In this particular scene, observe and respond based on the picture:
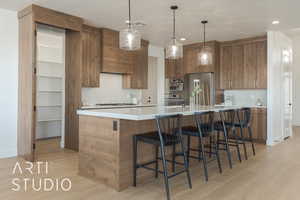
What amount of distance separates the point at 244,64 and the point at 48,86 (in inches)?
209

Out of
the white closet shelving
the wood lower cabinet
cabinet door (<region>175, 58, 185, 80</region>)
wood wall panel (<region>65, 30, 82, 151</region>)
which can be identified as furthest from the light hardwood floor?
cabinet door (<region>175, 58, 185, 80</region>)

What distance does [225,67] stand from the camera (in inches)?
255

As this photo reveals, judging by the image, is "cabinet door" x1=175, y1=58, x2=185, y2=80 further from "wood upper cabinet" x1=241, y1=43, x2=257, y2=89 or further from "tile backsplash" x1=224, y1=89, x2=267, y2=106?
"wood upper cabinet" x1=241, y1=43, x2=257, y2=89

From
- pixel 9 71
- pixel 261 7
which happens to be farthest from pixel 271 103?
pixel 9 71

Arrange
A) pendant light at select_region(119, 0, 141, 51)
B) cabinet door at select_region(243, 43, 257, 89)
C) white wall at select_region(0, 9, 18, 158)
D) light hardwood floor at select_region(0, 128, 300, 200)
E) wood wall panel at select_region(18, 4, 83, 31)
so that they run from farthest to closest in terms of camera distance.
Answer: cabinet door at select_region(243, 43, 257, 89) → white wall at select_region(0, 9, 18, 158) → wood wall panel at select_region(18, 4, 83, 31) → pendant light at select_region(119, 0, 141, 51) → light hardwood floor at select_region(0, 128, 300, 200)

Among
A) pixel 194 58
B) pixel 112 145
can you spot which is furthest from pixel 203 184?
pixel 194 58

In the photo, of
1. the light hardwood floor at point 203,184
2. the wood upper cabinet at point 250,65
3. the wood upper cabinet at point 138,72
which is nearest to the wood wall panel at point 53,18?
the wood upper cabinet at point 138,72

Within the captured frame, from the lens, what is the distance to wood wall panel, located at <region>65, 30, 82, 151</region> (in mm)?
4641

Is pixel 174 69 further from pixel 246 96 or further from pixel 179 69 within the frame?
pixel 246 96

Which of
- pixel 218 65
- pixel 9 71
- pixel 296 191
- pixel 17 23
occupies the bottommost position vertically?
pixel 296 191

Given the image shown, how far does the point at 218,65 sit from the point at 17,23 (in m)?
5.03

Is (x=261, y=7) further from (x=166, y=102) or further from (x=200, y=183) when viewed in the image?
(x=166, y=102)

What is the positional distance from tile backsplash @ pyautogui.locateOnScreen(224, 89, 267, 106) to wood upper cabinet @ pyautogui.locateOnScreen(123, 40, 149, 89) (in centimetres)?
253

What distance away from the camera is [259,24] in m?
4.95
